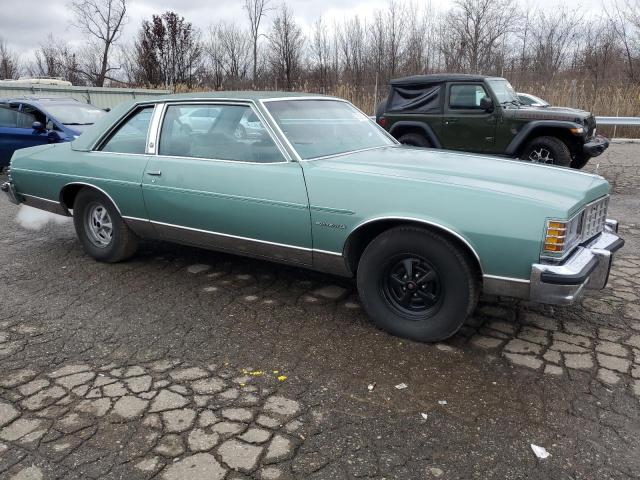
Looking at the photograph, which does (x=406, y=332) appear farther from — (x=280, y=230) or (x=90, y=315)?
(x=90, y=315)

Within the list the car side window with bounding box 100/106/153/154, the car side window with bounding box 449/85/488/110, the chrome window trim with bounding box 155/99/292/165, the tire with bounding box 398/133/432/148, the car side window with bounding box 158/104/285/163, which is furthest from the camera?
the tire with bounding box 398/133/432/148

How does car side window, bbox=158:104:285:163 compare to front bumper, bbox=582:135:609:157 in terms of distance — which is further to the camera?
front bumper, bbox=582:135:609:157

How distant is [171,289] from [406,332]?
1967 mm

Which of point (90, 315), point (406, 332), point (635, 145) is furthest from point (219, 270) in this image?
point (635, 145)

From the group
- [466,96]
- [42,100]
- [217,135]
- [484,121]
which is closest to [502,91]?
[466,96]

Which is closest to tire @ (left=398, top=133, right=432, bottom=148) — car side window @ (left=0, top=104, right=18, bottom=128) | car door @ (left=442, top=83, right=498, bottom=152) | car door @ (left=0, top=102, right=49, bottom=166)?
car door @ (left=442, top=83, right=498, bottom=152)

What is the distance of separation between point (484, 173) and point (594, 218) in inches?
31.6

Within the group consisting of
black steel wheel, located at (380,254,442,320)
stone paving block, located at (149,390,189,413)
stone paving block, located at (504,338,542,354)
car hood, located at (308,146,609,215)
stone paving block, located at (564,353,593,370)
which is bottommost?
stone paving block, located at (564,353,593,370)

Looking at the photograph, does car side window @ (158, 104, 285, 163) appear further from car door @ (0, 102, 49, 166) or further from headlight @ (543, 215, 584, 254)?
car door @ (0, 102, 49, 166)

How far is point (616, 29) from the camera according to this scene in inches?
881

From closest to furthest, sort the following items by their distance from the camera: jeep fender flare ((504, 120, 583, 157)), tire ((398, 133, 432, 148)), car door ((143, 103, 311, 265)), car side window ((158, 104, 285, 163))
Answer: car door ((143, 103, 311, 265)) < car side window ((158, 104, 285, 163)) < jeep fender flare ((504, 120, 583, 157)) < tire ((398, 133, 432, 148))

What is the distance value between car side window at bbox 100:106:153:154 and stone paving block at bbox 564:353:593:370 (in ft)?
11.4

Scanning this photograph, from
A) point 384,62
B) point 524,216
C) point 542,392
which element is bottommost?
point 542,392

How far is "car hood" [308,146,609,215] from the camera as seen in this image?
3090 mm
